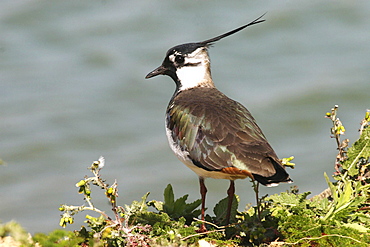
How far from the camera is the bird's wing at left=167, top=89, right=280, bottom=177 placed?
5242 mm

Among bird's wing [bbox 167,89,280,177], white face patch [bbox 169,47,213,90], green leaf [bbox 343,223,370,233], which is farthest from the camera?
white face patch [bbox 169,47,213,90]

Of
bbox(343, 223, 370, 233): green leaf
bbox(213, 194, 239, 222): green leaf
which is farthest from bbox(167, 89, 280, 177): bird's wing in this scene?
bbox(343, 223, 370, 233): green leaf

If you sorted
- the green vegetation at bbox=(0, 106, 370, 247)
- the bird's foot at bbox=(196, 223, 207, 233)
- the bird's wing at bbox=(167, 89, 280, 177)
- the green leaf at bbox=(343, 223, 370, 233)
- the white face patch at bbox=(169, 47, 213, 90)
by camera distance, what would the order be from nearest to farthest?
the green vegetation at bbox=(0, 106, 370, 247)
the green leaf at bbox=(343, 223, 370, 233)
the bird's wing at bbox=(167, 89, 280, 177)
the bird's foot at bbox=(196, 223, 207, 233)
the white face patch at bbox=(169, 47, 213, 90)

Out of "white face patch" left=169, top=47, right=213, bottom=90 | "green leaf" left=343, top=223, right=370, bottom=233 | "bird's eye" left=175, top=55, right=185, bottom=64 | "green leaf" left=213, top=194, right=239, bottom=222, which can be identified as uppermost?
"bird's eye" left=175, top=55, right=185, bottom=64

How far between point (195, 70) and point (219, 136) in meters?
1.99

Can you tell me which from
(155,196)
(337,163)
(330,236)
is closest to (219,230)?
(330,236)

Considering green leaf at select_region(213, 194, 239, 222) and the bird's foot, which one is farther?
green leaf at select_region(213, 194, 239, 222)

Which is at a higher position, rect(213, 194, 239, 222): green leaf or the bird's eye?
the bird's eye

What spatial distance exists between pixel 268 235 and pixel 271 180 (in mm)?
487

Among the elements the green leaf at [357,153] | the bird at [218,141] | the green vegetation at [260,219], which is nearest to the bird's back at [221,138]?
the bird at [218,141]

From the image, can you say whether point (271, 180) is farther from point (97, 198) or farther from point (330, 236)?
point (97, 198)

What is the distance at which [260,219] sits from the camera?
16.9 ft

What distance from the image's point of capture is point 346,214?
17.5 ft

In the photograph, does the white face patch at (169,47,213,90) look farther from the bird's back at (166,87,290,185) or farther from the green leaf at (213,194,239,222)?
the green leaf at (213,194,239,222)
